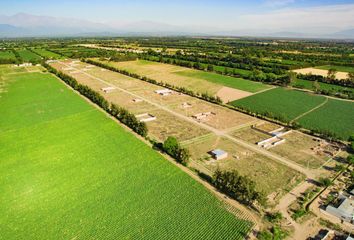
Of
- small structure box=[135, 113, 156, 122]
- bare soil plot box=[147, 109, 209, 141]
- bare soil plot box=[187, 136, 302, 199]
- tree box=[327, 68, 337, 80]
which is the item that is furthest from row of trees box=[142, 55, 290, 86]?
bare soil plot box=[187, 136, 302, 199]

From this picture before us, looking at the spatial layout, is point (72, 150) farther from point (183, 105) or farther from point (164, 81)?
point (164, 81)

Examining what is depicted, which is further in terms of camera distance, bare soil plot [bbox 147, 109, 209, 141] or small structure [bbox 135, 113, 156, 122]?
small structure [bbox 135, 113, 156, 122]

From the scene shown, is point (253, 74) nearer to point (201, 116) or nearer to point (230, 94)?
point (230, 94)

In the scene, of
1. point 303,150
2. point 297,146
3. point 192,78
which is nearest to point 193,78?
point 192,78

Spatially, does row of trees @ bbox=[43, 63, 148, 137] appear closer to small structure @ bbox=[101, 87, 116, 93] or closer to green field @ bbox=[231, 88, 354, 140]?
small structure @ bbox=[101, 87, 116, 93]

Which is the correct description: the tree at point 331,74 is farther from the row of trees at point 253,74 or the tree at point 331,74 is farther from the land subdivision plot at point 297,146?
the land subdivision plot at point 297,146

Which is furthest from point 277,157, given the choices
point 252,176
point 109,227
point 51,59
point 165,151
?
point 51,59
